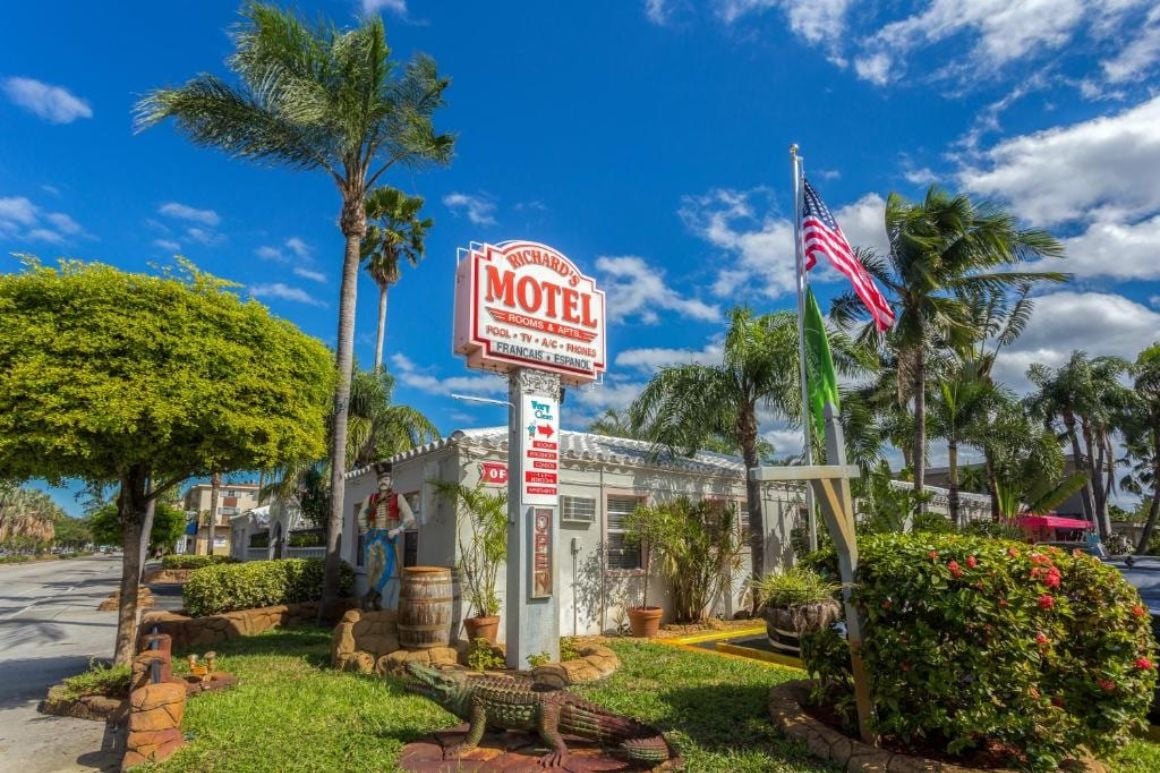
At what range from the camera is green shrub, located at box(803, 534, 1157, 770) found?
4344 mm

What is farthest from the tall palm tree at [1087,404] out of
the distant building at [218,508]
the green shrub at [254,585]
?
the distant building at [218,508]

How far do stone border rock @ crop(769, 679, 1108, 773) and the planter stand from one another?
10.8 ft

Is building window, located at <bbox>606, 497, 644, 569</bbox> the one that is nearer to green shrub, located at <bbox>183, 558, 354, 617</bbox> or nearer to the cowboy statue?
the cowboy statue

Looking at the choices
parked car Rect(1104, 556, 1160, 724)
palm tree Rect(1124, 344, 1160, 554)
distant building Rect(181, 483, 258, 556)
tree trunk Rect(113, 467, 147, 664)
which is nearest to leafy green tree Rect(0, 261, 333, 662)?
tree trunk Rect(113, 467, 147, 664)

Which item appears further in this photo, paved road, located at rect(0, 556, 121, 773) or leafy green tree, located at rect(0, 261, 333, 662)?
leafy green tree, located at rect(0, 261, 333, 662)

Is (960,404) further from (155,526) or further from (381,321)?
(155,526)

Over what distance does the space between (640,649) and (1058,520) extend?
2680cm

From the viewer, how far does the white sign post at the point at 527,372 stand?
8.24 metres

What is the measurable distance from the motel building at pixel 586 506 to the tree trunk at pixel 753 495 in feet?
2.32

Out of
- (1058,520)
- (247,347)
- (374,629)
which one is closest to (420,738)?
(374,629)

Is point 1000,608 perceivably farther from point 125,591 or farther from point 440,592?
point 125,591

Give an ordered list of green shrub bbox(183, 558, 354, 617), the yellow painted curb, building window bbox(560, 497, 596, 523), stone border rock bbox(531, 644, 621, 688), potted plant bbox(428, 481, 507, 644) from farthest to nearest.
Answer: green shrub bbox(183, 558, 354, 617) < building window bbox(560, 497, 596, 523) < potted plant bbox(428, 481, 507, 644) < the yellow painted curb < stone border rock bbox(531, 644, 621, 688)

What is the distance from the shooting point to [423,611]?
8.26m

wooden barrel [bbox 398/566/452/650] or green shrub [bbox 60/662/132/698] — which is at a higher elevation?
wooden barrel [bbox 398/566/452/650]
